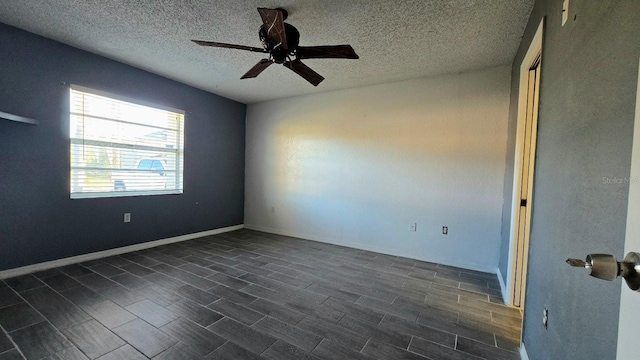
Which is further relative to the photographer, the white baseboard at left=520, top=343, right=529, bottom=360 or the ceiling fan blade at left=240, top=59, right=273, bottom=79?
the ceiling fan blade at left=240, top=59, right=273, bottom=79

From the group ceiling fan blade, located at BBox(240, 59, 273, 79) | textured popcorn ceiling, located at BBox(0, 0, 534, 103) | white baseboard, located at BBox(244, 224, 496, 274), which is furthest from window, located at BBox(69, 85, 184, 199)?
ceiling fan blade, located at BBox(240, 59, 273, 79)

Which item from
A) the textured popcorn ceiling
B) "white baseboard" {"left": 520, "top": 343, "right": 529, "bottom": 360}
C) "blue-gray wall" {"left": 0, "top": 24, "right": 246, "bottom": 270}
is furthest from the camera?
"blue-gray wall" {"left": 0, "top": 24, "right": 246, "bottom": 270}

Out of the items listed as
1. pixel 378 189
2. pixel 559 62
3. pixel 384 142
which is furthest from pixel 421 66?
pixel 559 62

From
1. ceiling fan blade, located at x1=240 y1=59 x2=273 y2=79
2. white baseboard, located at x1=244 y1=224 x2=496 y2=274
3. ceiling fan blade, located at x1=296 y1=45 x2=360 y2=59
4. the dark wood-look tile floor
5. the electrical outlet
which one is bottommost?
the dark wood-look tile floor

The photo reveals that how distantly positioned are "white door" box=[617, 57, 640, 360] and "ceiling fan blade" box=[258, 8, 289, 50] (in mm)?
1746

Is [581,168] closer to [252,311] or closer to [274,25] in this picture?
[274,25]

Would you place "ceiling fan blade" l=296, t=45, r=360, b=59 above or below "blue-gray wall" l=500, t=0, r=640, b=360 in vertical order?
above

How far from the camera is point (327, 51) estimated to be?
2.04 metres

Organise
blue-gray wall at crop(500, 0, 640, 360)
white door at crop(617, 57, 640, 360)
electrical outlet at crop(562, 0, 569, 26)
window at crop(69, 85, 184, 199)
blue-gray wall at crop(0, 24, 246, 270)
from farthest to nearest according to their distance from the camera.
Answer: window at crop(69, 85, 184, 199) → blue-gray wall at crop(0, 24, 246, 270) → electrical outlet at crop(562, 0, 569, 26) → blue-gray wall at crop(500, 0, 640, 360) → white door at crop(617, 57, 640, 360)

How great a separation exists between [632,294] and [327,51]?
2048 millimetres

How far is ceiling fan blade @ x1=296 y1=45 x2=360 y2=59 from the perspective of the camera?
1985 millimetres

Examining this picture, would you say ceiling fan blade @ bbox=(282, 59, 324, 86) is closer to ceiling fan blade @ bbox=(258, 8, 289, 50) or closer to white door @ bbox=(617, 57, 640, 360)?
ceiling fan blade @ bbox=(258, 8, 289, 50)

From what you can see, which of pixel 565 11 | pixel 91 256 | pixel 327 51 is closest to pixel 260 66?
pixel 327 51

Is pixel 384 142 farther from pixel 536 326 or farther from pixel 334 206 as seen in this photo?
pixel 536 326
